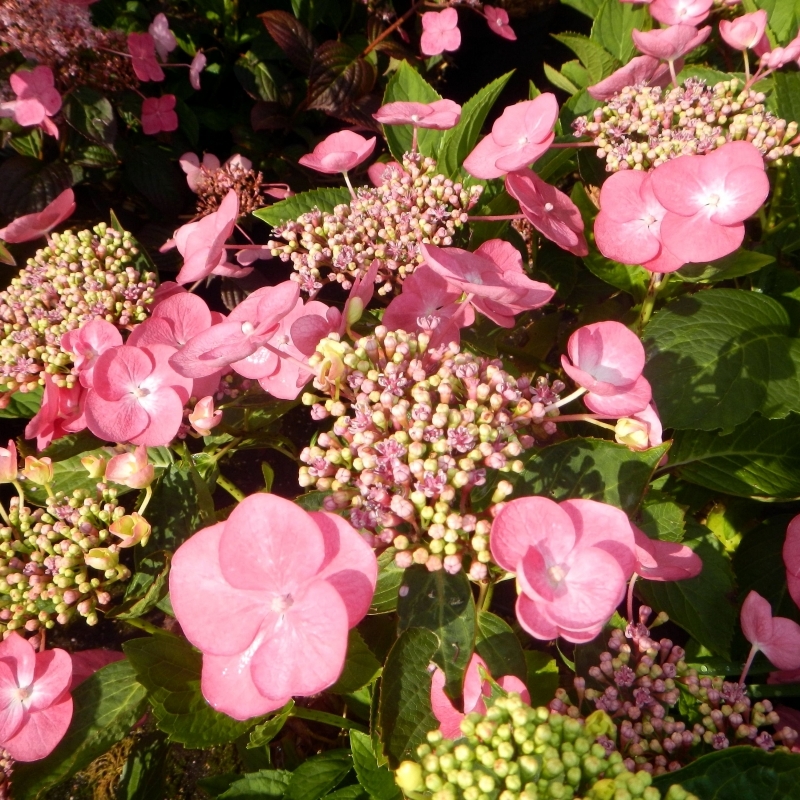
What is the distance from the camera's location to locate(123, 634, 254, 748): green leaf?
1091 mm

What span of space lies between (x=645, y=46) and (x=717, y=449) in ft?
3.03

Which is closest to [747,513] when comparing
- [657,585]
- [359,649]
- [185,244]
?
[657,585]

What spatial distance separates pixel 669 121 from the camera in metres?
1.31

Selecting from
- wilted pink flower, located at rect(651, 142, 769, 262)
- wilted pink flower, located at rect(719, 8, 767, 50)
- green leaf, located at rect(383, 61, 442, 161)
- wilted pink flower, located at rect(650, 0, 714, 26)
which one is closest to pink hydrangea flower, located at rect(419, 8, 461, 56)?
green leaf, located at rect(383, 61, 442, 161)

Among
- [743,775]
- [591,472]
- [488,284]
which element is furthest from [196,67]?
[743,775]

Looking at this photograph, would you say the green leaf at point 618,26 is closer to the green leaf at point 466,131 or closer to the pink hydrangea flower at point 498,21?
the pink hydrangea flower at point 498,21

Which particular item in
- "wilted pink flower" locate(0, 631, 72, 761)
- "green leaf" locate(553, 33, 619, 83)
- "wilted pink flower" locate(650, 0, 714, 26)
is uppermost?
"wilted pink flower" locate(650, 0, 714, 26)

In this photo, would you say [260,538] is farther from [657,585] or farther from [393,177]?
[657,585]

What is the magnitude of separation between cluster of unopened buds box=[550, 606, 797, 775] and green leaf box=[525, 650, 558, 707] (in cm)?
8

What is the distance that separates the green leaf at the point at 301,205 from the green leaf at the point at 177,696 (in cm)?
94

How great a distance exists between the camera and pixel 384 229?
1.31 meters

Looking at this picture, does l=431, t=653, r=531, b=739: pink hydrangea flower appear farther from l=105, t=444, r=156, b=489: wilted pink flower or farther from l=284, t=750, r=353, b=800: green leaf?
l=105, t=444, r=156, b=489: wilted pink flower

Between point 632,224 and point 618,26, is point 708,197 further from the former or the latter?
point 618,26

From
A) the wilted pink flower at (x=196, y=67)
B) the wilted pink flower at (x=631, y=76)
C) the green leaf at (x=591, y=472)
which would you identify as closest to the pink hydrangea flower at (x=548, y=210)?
the wilted pink flower at (x=631, y=76)
